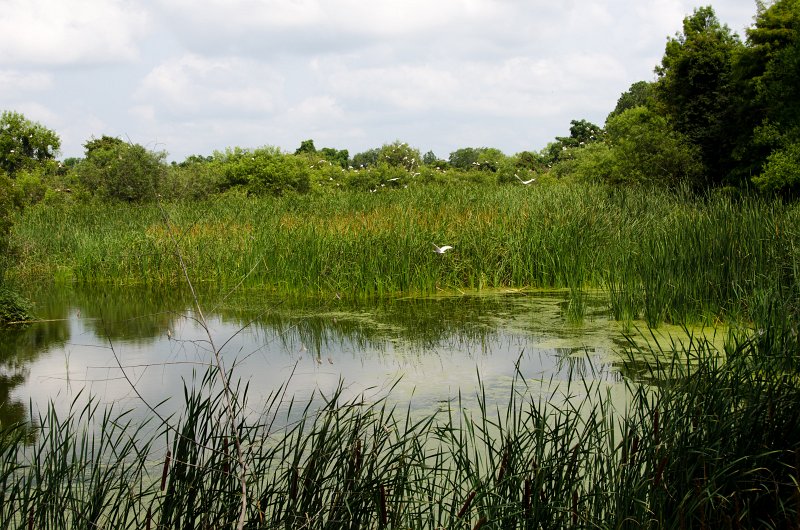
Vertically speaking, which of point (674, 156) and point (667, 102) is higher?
point (667, 102)

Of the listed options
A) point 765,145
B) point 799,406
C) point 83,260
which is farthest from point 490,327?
point 765,145

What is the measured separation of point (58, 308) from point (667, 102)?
546 inches

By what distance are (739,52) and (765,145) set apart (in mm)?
2277

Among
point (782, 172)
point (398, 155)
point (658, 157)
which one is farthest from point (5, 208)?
point (398, 155)

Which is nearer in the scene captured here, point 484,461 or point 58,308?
point 484,461

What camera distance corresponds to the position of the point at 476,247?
31.7 ft

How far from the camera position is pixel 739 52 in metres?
15.8

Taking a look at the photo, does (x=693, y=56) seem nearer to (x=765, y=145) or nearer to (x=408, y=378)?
(x=765, y=145)

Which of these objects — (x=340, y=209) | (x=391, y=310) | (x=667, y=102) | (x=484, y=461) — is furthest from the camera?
(x=667, y=102)

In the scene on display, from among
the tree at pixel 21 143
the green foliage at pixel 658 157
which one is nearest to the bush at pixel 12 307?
the green foliage at pixel 658 157

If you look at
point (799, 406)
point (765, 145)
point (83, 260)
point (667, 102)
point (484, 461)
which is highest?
point (667, 102)

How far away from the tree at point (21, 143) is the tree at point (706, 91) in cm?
2234

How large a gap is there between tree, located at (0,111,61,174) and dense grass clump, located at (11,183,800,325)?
15.7m

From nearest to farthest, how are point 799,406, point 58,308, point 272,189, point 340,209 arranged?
point 799,406 → point 58,308 → point 340,209 → point 272,189
